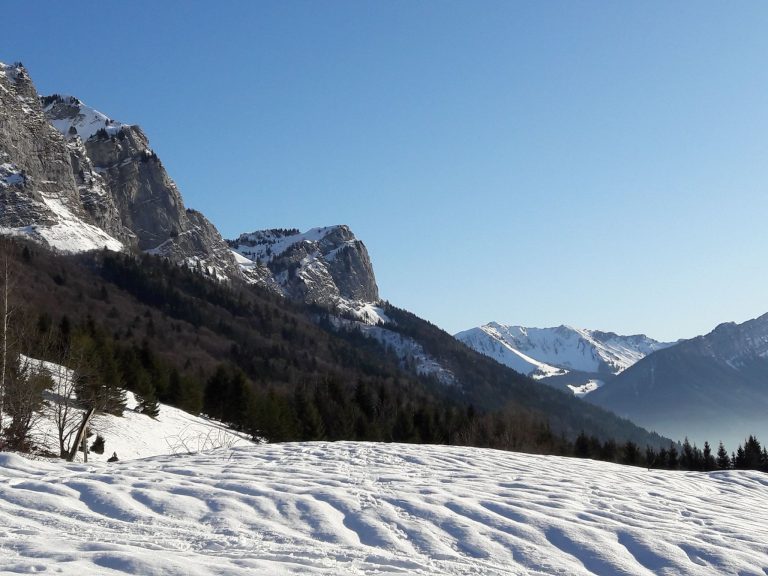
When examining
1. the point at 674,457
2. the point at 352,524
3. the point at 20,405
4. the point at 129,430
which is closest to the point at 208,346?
the point at 674,457

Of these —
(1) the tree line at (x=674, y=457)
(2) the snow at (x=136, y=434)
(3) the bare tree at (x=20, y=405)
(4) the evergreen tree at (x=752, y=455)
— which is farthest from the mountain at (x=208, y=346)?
(4) the evergreen tree at (x=752, y=455)

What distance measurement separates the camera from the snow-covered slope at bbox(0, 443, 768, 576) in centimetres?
547

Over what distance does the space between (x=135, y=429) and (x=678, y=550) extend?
33787mm

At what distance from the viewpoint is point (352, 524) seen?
681 centimetres

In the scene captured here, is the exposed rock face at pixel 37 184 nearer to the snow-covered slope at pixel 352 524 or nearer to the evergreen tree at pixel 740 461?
the evergreen tree at pixel 740 461

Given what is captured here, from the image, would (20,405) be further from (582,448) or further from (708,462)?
(708,462)

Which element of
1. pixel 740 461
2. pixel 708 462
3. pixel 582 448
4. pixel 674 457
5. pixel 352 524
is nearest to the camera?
pixel 352 524

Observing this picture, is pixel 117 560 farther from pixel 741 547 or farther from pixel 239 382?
pixel 239 382

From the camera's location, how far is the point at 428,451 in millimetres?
13891

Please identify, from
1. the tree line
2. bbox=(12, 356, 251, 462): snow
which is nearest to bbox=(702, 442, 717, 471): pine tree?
the tree line

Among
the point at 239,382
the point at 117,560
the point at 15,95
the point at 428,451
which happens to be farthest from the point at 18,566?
the point at 15,95

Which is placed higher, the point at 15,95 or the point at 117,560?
the point at 15,95

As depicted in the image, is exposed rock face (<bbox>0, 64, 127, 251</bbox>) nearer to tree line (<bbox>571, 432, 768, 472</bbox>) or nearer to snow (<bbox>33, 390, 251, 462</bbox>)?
snow (<bbox>33, 390, 251, 462</bbox>)

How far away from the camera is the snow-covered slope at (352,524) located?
17.9 feet
